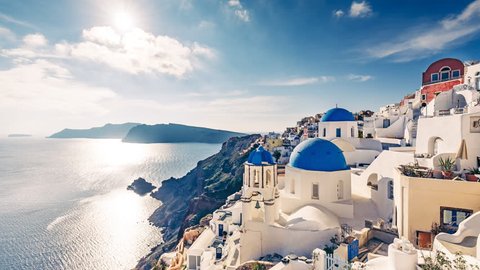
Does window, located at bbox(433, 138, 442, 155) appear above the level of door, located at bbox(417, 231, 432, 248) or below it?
above

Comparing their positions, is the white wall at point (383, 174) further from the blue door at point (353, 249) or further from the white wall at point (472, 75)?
the white wall at point (472, 75)

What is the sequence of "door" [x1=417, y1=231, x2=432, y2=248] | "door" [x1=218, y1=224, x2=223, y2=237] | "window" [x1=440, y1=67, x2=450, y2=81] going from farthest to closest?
1. "window" [x1=440, y1=67, x2=450, y2=81]
2. "door" [x1=218, y1=224, x2=223, y2=237]
3. "door" [x1=417, y1=231, x2=432, y2=248]

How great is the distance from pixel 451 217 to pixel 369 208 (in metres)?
6.99

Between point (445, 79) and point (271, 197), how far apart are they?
27.5 metres

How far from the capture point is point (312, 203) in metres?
17.7

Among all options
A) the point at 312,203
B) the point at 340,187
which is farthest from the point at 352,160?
the point at 312,203

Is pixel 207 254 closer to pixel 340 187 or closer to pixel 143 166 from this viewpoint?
pixel 340 187

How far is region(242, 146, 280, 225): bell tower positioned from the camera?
659 inches

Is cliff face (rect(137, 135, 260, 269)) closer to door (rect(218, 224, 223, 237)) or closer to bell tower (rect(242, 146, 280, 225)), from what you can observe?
door (rect(218, 224, 223, 237))

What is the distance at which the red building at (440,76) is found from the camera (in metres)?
29.0

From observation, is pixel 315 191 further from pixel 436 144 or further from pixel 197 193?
pixel 197 193

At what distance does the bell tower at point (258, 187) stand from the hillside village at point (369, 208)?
6cm

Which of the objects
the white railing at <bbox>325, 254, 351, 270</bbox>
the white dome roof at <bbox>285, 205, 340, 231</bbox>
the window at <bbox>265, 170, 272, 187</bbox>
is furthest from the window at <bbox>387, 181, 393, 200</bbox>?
the white railing at <bbox>325, 254, 351, 270</bbox>

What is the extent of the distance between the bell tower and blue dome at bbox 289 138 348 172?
2.26m
